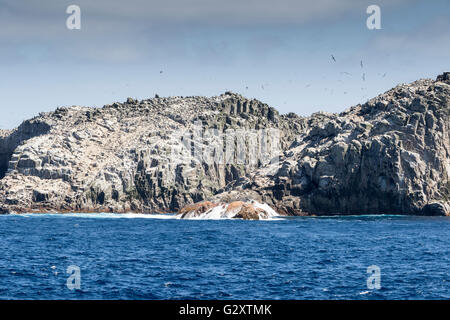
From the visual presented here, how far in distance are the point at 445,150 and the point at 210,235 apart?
327ft

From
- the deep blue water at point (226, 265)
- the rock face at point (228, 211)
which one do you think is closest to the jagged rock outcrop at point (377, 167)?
the rock face at point (228, 211)

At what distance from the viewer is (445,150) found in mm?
163125

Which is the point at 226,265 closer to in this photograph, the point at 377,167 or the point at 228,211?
the point at 228,211

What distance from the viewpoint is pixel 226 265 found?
60.0 m

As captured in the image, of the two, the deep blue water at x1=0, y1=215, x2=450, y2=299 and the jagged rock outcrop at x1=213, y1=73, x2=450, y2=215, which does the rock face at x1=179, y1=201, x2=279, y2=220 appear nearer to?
the jagged rock outcrop at x1=213, y1=73, x2=450, y2=215

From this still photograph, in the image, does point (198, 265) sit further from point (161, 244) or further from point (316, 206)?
point (316, 206)

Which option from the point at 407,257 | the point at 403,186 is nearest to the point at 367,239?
the point at 407,257

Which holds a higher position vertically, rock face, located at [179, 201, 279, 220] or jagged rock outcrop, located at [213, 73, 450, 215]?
jagged rock outcrop, located at [213, 73, 450, 215]

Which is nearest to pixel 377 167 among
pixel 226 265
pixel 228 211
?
pixel 228 211

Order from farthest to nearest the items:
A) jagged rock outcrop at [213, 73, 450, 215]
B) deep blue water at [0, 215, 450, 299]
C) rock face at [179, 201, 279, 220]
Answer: jagged rock outcrop at [213, 73, 450, 215]
rock face at [179, 201, 279, 220]
deep blue water at [0, 215, 450, 299]

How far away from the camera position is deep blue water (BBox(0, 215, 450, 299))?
45500 millimetres

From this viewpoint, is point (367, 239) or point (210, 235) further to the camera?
point (210, 235)

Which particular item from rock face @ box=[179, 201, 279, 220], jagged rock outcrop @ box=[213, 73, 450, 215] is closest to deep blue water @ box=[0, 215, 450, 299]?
rock face @ box=[179, 201, 279, 220]

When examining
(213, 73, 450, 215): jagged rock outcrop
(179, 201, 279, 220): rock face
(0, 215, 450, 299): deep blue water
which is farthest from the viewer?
(213, 73, 450, 215): jagged rock outcrop
